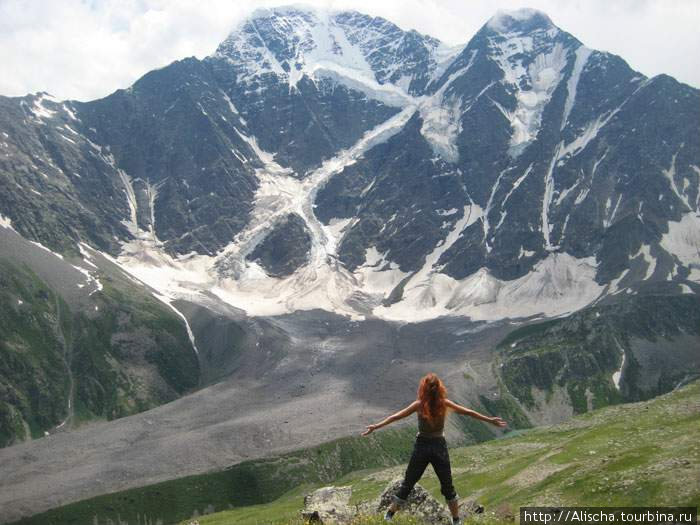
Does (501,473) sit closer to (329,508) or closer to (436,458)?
(329,508)

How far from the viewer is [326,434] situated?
179500mm

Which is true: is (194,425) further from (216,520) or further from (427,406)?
(427,406)

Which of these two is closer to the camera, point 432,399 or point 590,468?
point 432,399

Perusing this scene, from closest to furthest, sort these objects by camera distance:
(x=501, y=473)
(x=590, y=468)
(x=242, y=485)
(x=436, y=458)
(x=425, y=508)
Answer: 1. (x=436, y=458)
2. (x=425, y=508)
3. (x=590, y=468)
4. (x=501, y=473)
5. (x=242, y=485)

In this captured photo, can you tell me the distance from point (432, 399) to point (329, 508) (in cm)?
1249

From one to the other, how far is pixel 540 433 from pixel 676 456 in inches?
3501

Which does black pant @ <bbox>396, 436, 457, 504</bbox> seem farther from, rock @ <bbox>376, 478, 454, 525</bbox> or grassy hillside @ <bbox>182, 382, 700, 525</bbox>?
rock @ <bbox>376, 478, 454, 525</bbox>

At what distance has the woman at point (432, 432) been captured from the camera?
22422mm

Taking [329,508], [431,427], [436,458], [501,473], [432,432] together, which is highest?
[431,427]

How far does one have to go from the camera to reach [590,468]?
53.5m

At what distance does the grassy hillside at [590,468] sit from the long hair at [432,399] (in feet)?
12.7

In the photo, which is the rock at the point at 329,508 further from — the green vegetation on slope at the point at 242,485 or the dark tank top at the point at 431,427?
Result: the green vegetation on slope at the point at 242,485

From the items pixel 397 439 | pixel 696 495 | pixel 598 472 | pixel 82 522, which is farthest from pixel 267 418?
pixel 696 495

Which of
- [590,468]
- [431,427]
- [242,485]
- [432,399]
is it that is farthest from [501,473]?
[242,485]
